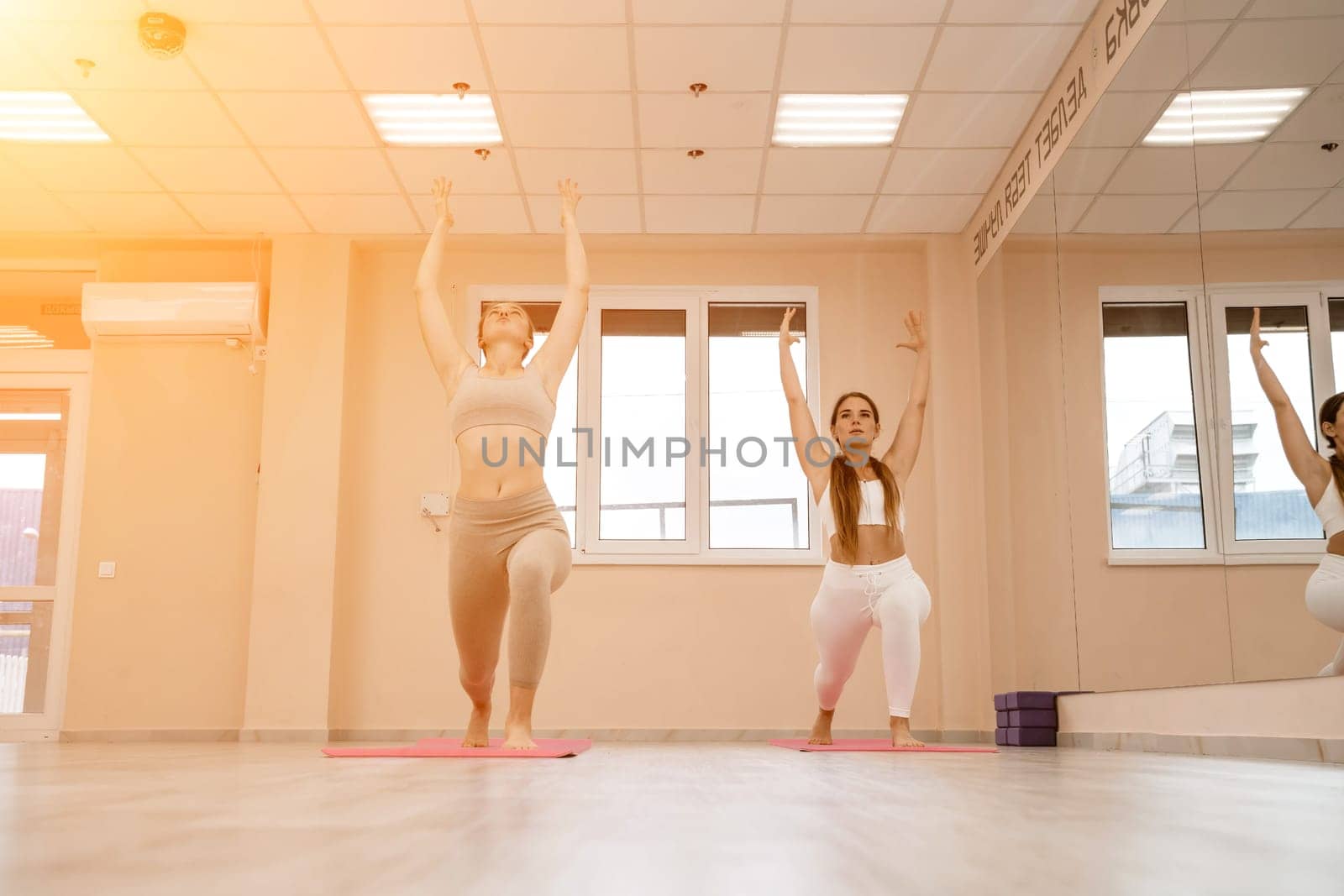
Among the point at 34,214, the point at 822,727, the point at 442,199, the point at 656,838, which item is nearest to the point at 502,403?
the point at 442,199

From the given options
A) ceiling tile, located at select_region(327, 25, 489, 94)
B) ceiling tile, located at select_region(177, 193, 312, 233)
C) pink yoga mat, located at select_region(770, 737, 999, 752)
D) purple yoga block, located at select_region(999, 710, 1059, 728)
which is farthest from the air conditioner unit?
purple yoga block, located at select_region(999, 710, 1059, 728)

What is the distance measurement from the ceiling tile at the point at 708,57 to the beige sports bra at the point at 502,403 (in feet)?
7.60

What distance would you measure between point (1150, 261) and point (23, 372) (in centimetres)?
698

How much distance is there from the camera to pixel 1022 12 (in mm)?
4859

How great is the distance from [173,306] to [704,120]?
3.71 m

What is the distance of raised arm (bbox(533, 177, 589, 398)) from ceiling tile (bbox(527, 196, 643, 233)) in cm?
318

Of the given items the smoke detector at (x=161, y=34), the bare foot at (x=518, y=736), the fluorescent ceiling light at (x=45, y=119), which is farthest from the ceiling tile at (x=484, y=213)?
the bare foot at (x=518, y=736)

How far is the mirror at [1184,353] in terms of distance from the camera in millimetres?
3010

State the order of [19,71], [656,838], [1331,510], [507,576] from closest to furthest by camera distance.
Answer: [656,838]
[1331,510]
[507,576]
[19,71]

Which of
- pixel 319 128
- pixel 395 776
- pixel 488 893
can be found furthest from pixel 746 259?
pixel 488 893

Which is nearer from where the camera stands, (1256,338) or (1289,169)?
(1289,169)

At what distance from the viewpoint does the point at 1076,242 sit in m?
5.18

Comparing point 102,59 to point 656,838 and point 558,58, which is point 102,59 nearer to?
point 558,58

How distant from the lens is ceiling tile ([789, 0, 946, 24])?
4797 millimetres
